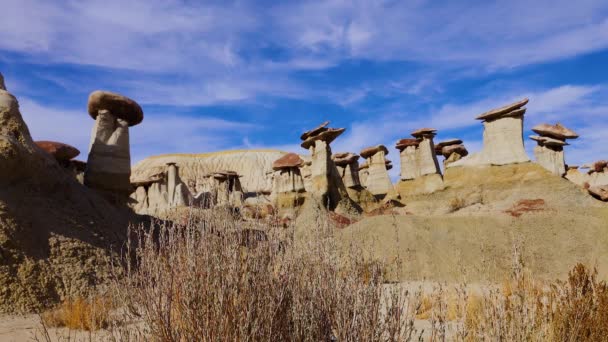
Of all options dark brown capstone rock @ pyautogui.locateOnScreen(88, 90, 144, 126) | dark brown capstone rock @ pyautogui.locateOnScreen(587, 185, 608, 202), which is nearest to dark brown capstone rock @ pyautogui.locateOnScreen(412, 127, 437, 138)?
dark brown capstone rock @ pyautogui.locateOnScreen(587, 185, 608, 202)

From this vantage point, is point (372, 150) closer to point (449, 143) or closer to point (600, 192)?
point (449, 143)

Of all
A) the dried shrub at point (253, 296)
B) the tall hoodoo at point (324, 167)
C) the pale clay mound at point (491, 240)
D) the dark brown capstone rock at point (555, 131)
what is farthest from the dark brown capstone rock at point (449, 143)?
the dried shrub at point (253, 296)

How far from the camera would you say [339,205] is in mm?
25031

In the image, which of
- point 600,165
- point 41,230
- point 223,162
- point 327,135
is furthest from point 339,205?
point 223,162

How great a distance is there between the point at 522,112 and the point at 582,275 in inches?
791

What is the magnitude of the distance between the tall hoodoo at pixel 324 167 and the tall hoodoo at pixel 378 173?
9.56 m

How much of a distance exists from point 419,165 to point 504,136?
8368mm

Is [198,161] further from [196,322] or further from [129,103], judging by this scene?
[196,322]

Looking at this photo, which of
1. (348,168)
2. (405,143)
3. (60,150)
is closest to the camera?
(60,150)

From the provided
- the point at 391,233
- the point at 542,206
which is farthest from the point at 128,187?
the point at 542,206

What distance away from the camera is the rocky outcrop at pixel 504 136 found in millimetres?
23016

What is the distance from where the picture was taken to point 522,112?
76.1ft

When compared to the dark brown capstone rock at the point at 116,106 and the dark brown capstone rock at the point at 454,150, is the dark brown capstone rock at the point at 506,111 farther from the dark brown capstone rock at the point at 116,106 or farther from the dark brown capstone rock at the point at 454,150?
the dark brown capstone rock at the point at 116,106

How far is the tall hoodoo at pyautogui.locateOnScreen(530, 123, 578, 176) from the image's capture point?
30000mm
